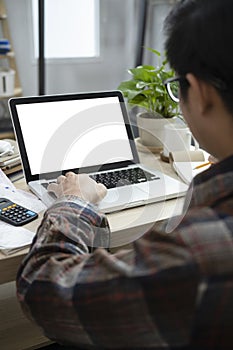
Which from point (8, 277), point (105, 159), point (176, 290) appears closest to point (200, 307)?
point (176, 290)

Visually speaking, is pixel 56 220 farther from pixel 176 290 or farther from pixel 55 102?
pixel 55 102

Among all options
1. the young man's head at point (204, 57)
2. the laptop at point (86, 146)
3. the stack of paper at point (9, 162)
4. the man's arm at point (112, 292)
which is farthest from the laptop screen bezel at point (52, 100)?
the young man's head at point (204, 57)

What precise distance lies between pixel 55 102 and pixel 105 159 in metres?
0.23

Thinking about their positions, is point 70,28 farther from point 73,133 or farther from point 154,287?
point 154,287

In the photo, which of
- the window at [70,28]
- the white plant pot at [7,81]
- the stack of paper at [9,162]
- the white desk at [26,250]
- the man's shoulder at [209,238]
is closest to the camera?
the man's shoulder at [209,238]

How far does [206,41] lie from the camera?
0.53 m

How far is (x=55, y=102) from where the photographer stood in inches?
50.4

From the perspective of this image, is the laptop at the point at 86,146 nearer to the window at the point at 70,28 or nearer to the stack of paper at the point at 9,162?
the stack of paper at the point at 9,162

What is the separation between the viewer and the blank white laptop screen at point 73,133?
48.3 inches

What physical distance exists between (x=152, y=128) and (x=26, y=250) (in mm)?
800

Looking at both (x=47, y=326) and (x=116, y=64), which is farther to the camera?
(x=116, y=64)

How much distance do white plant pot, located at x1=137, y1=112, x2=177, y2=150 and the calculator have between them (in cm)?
66

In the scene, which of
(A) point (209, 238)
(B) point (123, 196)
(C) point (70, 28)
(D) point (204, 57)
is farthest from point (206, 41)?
(C) point (70, 28)

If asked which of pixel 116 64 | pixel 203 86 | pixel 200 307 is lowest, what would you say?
pixel 116 64
